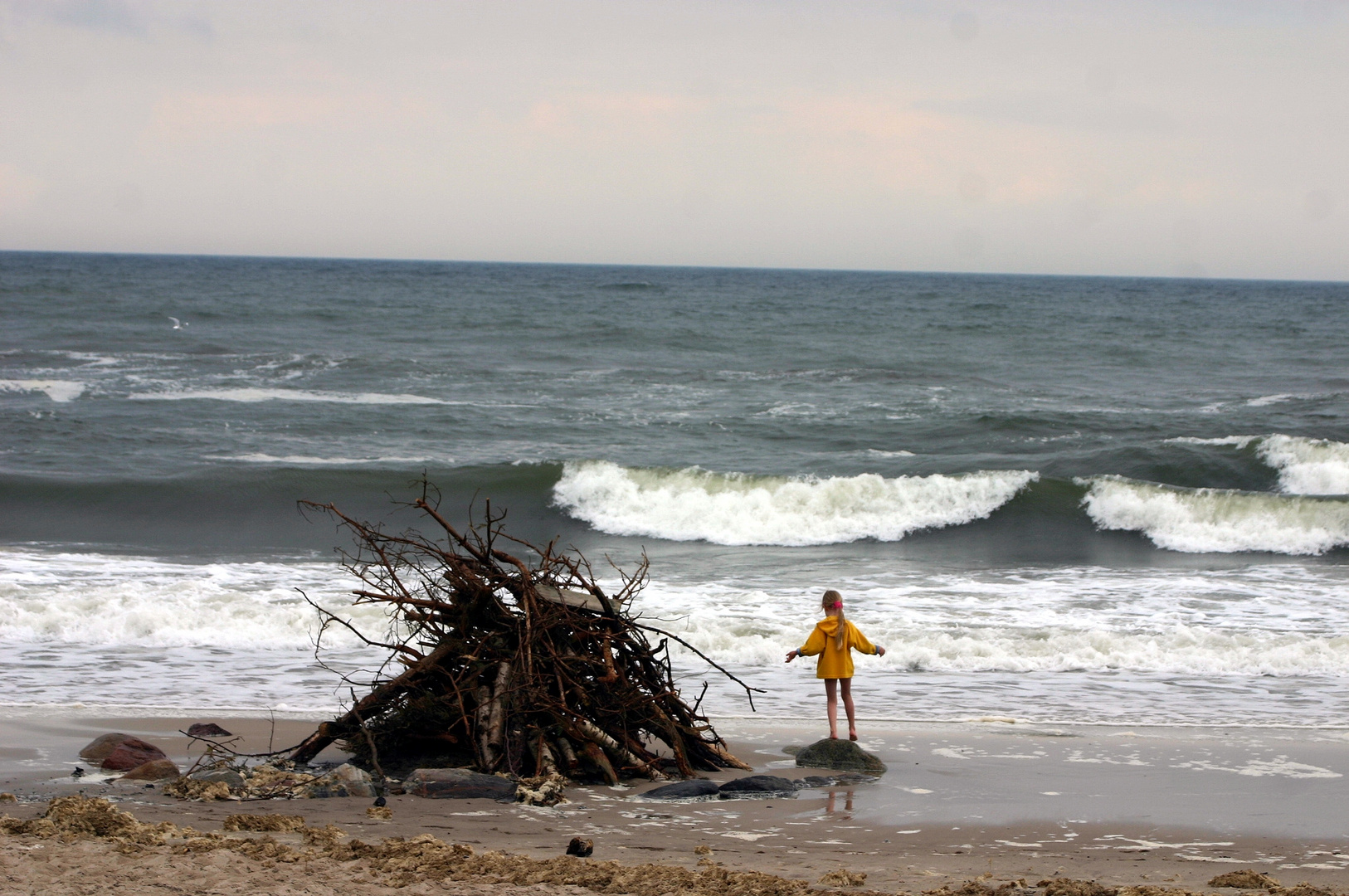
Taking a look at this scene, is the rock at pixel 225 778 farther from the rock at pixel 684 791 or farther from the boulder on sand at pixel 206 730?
the rock at pixel 684 791

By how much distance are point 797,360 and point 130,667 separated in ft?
93.6

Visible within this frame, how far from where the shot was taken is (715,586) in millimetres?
12891

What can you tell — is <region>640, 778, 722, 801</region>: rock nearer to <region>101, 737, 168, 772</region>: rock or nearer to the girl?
the girl

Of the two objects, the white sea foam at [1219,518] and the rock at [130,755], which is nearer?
the rock at [130,755]

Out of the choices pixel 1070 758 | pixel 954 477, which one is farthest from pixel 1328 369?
pixel 1070 758

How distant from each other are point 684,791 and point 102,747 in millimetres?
3231

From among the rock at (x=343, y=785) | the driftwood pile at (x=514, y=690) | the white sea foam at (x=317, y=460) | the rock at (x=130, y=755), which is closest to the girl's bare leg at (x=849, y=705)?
the driftwood pile at (x=514, y=690)

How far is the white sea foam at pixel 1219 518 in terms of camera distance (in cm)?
1645

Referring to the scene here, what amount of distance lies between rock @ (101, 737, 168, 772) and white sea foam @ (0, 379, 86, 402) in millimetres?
21088

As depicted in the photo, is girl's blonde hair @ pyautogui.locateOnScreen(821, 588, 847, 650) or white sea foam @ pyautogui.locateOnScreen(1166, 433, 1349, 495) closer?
girl's blonde hair @ pyautogui.locateOnScreen(821, 588, 847, 650)

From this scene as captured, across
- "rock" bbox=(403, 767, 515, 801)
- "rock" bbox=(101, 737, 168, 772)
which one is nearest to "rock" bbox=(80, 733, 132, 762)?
"rock" bbox=(101, 737, 168, 772)

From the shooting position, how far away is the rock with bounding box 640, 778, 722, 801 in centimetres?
580

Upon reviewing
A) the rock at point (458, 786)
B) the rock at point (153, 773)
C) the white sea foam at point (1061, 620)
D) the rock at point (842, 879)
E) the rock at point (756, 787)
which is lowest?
the white sea foam at point (1061, 620)

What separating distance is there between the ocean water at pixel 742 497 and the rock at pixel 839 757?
145 cm
